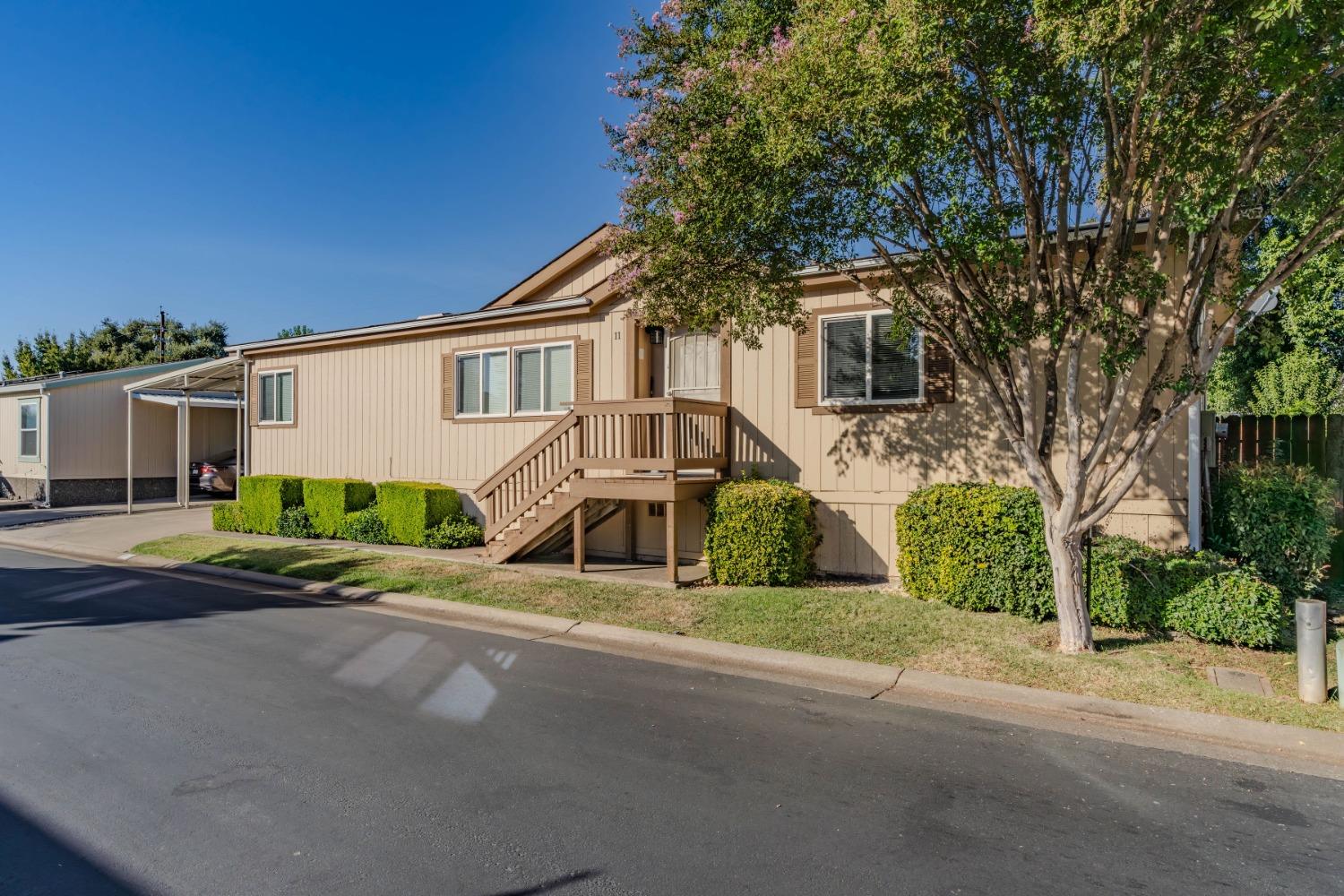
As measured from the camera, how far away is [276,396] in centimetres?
1664

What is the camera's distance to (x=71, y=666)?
6266 millimetres

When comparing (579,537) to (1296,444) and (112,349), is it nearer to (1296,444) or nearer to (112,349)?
(1296,444)

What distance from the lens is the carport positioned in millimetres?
18219

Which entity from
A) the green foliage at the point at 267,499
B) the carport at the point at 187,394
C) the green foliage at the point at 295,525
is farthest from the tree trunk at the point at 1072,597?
the carport at the point at 187,394

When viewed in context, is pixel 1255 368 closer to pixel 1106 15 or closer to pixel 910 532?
pixel 910 532

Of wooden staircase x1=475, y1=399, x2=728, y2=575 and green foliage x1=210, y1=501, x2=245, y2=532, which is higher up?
wooden staircase x1=475, y1=399, x2=728, y2=575

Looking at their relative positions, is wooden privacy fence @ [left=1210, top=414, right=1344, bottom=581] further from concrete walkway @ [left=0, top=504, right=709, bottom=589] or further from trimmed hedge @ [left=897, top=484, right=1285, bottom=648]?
concrete walkway @ [left=0, top=504, right=709, bottom=589]

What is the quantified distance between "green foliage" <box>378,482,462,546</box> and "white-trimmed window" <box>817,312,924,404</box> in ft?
21.8

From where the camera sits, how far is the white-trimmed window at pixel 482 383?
43.1 ft

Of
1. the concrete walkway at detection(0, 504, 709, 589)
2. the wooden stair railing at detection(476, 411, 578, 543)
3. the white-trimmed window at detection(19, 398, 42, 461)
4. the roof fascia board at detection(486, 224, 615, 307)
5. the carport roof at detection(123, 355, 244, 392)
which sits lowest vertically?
the concrete walkway at detection(0, 504, 709, 589)

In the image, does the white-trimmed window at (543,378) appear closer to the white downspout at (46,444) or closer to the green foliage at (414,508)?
the green foliage at (414,508)

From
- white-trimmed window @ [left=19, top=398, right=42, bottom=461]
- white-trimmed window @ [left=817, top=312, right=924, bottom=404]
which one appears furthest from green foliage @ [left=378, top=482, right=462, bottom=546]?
white-trimmed window @ [left=19, top=398, right=42, bottom=461]

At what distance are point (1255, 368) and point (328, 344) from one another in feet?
80.3

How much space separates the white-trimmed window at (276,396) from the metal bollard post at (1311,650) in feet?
54.3
